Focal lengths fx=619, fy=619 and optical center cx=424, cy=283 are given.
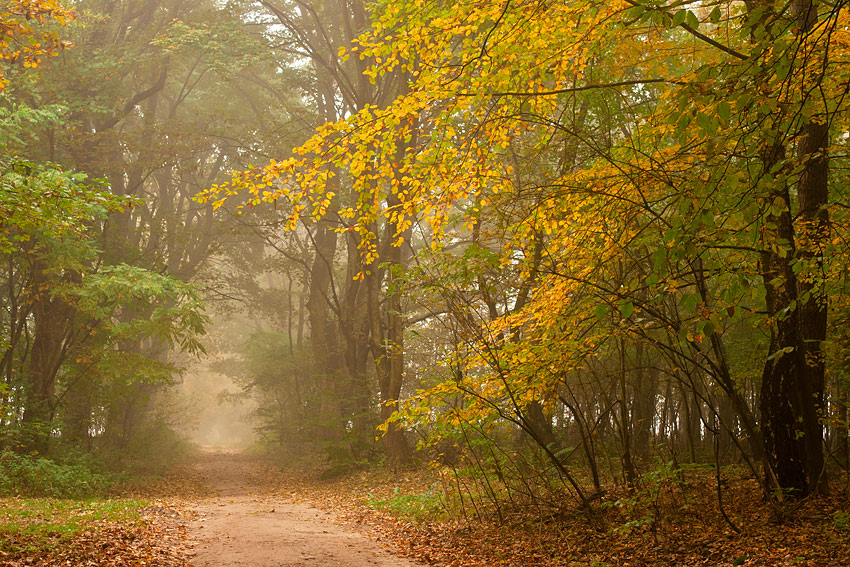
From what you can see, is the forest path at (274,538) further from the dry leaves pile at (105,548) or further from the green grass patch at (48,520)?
the green grass patch at (48,520)

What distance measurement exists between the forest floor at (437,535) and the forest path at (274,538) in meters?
0.02

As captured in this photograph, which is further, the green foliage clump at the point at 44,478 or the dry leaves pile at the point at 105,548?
the green foliage clump at the point at 44,478

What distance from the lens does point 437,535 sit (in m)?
8.17

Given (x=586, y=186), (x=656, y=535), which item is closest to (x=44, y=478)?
(x=656, y=535)

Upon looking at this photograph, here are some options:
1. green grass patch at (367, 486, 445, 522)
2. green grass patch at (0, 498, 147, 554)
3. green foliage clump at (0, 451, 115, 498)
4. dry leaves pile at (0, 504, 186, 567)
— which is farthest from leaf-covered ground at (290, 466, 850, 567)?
green foliage clump at (0, 451, 115, 498)

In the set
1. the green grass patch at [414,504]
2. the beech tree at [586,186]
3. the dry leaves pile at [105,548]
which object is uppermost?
the beech tree at [586,186]

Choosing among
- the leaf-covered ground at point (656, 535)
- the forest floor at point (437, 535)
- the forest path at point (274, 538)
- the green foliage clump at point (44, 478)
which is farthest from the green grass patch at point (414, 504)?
the green foliage clump at point (44, 478)

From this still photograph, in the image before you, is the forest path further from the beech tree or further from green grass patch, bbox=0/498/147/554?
the beech tree

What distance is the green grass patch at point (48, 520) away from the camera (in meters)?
6.20

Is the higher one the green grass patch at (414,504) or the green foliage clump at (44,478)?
the green foliage clump at (44,478)

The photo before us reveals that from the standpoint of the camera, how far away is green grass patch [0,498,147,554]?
20.4 ft

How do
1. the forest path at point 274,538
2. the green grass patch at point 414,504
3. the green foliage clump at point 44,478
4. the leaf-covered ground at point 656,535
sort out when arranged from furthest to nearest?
the green foliage clump at point 44,478, the green grass patch at point 414,504, the forest path at point 274,538, the leaf-covered ground at point 656,535

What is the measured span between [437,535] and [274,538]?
2.11m

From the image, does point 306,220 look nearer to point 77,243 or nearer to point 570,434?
point 77,243
